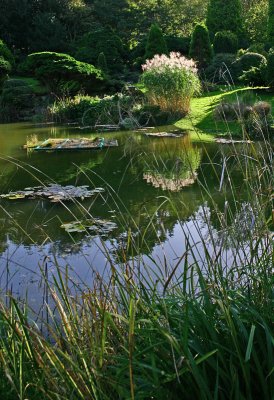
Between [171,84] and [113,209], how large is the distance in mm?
7922

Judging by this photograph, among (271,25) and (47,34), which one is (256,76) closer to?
(271,25)

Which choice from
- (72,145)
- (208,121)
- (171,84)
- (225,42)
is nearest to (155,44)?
(225,42)

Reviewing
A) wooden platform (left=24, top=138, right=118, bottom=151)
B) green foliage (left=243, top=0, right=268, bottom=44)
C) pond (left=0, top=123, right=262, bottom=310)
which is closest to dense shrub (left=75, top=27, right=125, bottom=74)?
green foliage (left=243, top=0, right=268, bottom=44)

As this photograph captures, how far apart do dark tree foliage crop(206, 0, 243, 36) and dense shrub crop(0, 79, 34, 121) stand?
31.6ft

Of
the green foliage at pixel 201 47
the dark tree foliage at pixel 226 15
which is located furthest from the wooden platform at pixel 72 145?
the dark tree foliage at pixel 226 15

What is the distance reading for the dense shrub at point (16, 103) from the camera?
55.3 feet

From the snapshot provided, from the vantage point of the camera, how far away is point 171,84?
41.5 ft

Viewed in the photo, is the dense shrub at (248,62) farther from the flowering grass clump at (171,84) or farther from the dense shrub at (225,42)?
the dense shrub at (225,42)

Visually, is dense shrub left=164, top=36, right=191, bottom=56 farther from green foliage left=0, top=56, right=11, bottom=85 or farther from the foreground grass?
the foreground grass

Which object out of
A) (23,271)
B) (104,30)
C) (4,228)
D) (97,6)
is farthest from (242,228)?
(97,6)

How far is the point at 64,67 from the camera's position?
17.4m

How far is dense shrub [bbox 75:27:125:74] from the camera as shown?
22.1m

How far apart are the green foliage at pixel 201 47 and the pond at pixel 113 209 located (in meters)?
8.94

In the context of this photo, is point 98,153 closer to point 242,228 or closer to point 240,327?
point 242,228
